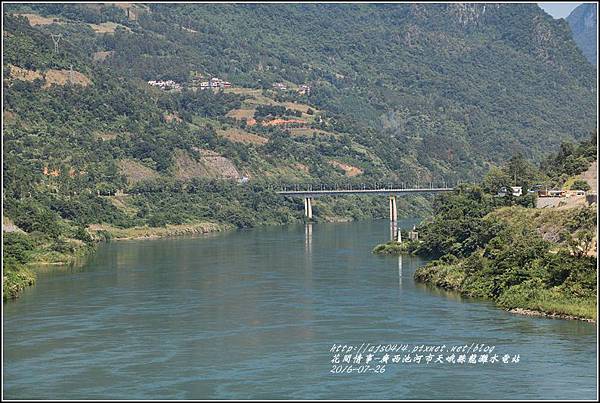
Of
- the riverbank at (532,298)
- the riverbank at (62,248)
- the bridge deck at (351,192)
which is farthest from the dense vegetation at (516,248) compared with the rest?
the bridge deck at (351,192)

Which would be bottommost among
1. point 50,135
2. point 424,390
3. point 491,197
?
point 424,390

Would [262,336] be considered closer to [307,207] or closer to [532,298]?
[532,298]

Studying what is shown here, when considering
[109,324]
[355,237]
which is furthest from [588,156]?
[109,324]

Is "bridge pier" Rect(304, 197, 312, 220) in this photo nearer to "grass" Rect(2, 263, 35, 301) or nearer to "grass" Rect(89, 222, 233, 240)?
"grass" Rect(89, 222, 233, 240)

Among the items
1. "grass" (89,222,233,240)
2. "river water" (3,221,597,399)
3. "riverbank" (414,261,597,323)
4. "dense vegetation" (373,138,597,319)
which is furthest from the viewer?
"grass" (89,222,233,240)

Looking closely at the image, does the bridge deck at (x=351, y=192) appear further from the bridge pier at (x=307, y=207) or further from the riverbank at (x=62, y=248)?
the riverbank at (x=62, y=248)

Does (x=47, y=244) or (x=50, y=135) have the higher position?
(x=50, y=135)

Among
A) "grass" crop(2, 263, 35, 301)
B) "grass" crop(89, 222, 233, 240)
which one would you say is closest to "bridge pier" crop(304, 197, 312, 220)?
"grass" crop(89, 222, 233, 240)

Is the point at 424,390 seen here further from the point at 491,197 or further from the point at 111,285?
the point at 491,197
